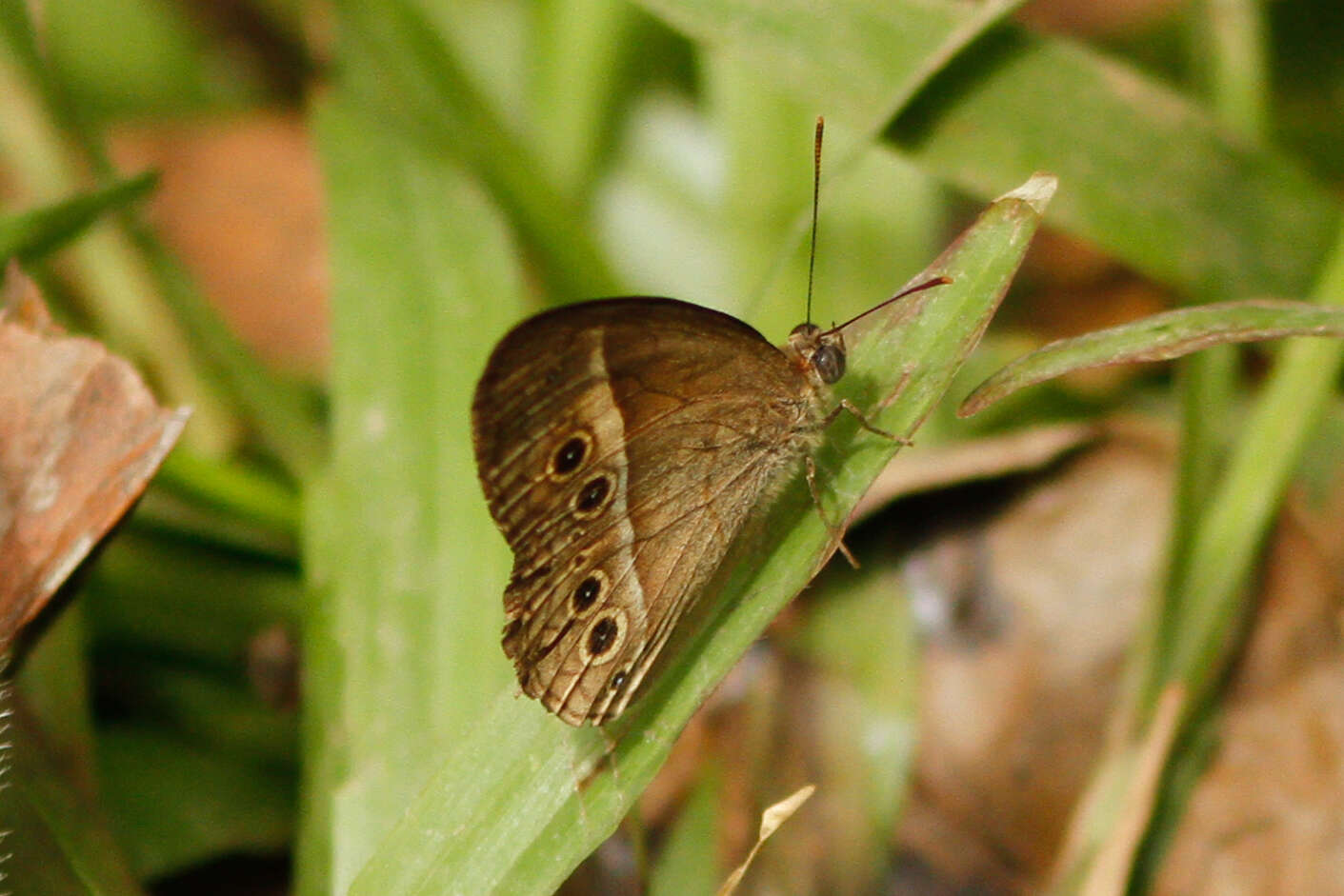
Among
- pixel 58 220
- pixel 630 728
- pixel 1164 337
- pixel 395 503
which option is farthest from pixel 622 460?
pixel 58 220

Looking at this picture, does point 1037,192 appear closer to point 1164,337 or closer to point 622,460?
point 1164,337

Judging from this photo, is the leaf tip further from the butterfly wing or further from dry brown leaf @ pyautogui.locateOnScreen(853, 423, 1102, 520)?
dry brown leaf @ pyautogui.locateOnScreen(853, 423, 1102, 520)

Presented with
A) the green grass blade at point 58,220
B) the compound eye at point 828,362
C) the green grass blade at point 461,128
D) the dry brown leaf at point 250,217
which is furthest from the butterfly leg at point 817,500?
the dry brown leaf at point 250,217

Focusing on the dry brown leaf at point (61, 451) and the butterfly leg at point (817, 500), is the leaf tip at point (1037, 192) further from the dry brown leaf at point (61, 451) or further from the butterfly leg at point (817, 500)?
the dry brown leaf at point (61, 451)

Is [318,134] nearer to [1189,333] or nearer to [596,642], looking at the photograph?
[596,642]

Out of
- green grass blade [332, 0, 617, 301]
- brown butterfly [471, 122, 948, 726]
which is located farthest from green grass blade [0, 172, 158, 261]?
brown butterfly [471, 122, 948, 726]

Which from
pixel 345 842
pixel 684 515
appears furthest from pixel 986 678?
pixel 345 842
